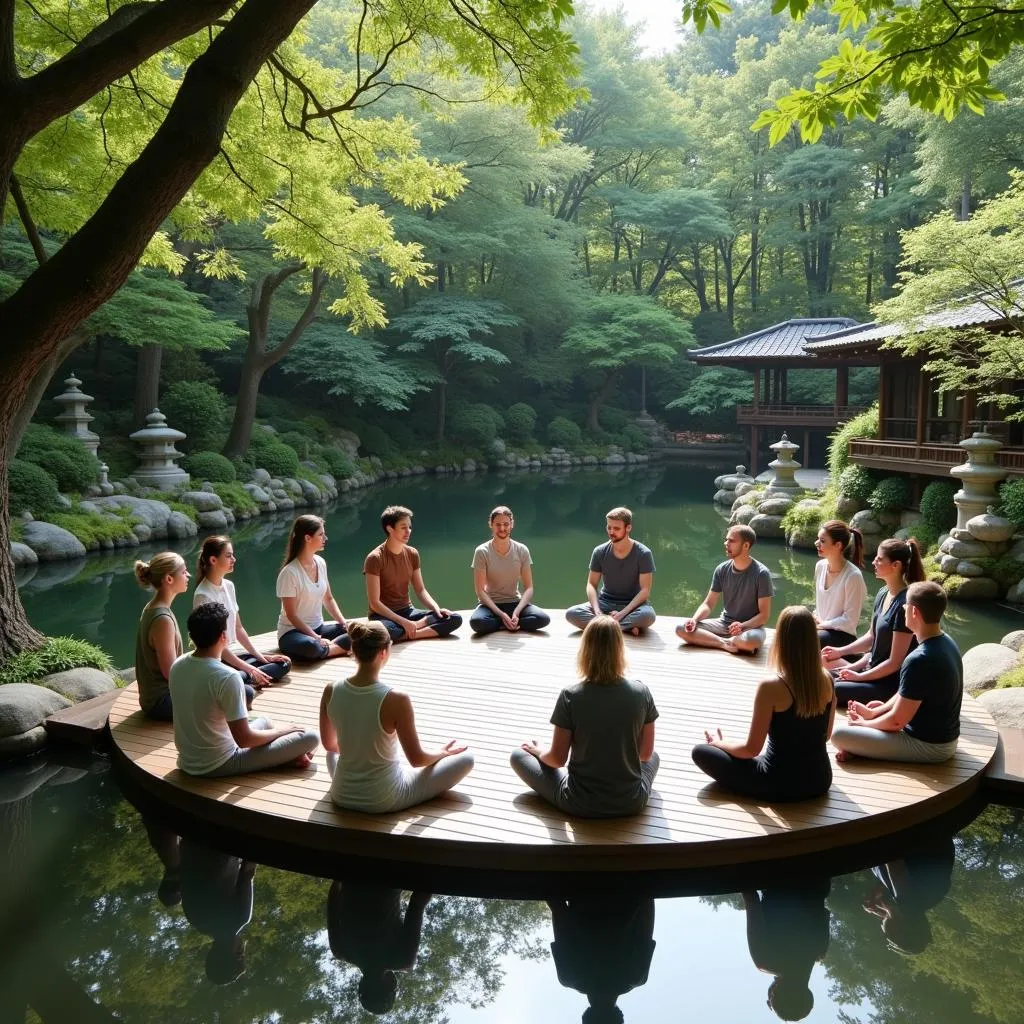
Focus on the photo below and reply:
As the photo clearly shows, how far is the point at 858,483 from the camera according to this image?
15289 mm

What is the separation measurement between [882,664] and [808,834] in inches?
52.7

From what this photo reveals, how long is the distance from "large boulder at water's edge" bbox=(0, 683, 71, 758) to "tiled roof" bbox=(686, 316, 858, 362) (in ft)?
70.4

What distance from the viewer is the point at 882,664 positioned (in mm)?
4781

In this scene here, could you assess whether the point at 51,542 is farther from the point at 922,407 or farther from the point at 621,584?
the point at 922,407

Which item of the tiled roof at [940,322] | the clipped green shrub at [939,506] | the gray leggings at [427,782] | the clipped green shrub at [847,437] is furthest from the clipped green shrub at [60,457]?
the clipped green shrub at [939,506]

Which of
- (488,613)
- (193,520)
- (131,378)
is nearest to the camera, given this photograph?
(488,613)

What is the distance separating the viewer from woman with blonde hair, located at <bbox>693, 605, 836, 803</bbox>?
3.65 metres

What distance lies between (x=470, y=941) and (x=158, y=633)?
2.39 metres

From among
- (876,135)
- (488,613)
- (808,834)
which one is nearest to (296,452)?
(488,613)

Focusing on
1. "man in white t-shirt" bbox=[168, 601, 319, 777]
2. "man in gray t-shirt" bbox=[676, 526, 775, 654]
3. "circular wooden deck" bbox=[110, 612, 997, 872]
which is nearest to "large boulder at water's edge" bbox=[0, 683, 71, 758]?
"circular wooden deck" bbox=[110, 612, 997, 872]

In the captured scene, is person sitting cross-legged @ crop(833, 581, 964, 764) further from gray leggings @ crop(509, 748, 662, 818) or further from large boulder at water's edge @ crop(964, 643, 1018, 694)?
large boulder at water's edge @ crop(964, 643, 1018, 694)

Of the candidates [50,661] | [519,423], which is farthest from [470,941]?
[519,423]

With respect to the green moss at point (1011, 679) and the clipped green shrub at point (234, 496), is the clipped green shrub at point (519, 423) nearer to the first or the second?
the clipped green shrub at point (234, 496)

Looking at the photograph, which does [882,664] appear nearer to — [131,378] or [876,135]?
[131,378]
